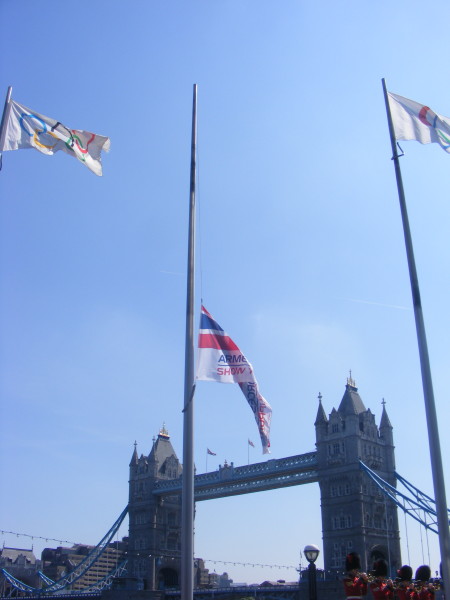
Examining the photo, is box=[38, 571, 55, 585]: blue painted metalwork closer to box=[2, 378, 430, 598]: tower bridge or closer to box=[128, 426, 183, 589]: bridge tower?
box=[2, 378, 430, 598]: tower bridge

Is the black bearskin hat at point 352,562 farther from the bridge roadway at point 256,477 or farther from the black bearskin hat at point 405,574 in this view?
the bridge roadway at point 256,477

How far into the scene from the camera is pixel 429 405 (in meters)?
16.1

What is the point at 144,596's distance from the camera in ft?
258

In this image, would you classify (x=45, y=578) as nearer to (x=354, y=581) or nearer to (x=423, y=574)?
(x=423, y=574)

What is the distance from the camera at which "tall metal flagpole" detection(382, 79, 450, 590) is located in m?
14.9

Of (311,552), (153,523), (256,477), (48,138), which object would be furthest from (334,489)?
(48,138)

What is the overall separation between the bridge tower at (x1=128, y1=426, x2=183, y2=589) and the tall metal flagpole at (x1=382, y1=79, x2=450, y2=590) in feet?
257

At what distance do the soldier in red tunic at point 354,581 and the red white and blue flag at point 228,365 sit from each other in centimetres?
405

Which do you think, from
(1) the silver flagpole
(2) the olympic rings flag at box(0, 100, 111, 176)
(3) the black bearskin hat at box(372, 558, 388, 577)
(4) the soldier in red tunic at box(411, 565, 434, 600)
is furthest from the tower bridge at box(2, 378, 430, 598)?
(1) the silver flagpole

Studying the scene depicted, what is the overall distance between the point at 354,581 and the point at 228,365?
19.4 ft

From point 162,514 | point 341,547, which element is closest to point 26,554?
point 162,514

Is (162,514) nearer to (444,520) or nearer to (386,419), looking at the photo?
(386,419)

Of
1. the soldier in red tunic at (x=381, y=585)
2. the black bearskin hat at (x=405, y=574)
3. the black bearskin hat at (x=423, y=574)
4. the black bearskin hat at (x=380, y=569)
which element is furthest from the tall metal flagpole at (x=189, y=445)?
the black bearskin hat at (x=423, y=574)

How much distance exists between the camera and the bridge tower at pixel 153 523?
89.2 metres
